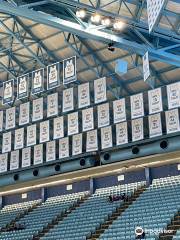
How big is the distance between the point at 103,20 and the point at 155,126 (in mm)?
7448

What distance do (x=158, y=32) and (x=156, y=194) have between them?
396 inches

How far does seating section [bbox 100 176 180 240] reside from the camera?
22531 millimetres

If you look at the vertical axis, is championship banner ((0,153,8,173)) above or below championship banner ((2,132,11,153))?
below

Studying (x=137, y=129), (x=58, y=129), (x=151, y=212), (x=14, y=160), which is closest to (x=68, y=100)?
(x=58, y=129)

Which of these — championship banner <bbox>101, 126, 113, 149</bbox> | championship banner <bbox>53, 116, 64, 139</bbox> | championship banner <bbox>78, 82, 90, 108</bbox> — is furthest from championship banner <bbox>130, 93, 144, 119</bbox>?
championship banner <bbox>53, 116, 64, 139</bbox>

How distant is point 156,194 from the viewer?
91.4ft

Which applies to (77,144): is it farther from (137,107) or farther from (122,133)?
(137,107)

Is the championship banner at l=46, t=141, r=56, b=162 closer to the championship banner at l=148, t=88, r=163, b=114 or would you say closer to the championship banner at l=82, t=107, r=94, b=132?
the championship banner at l=82, t=107, r=94, b=132

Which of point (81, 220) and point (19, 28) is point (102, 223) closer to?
point (81, 220)

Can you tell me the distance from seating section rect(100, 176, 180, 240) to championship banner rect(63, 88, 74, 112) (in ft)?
22.3

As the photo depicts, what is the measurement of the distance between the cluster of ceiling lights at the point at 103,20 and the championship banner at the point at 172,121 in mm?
5801

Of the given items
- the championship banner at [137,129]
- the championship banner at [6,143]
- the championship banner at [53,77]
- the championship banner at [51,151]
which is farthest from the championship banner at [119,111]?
the championship banner at [6,143]

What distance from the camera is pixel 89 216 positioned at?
28.2m

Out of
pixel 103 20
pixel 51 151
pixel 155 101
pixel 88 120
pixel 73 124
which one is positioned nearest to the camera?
pixel 103 20
